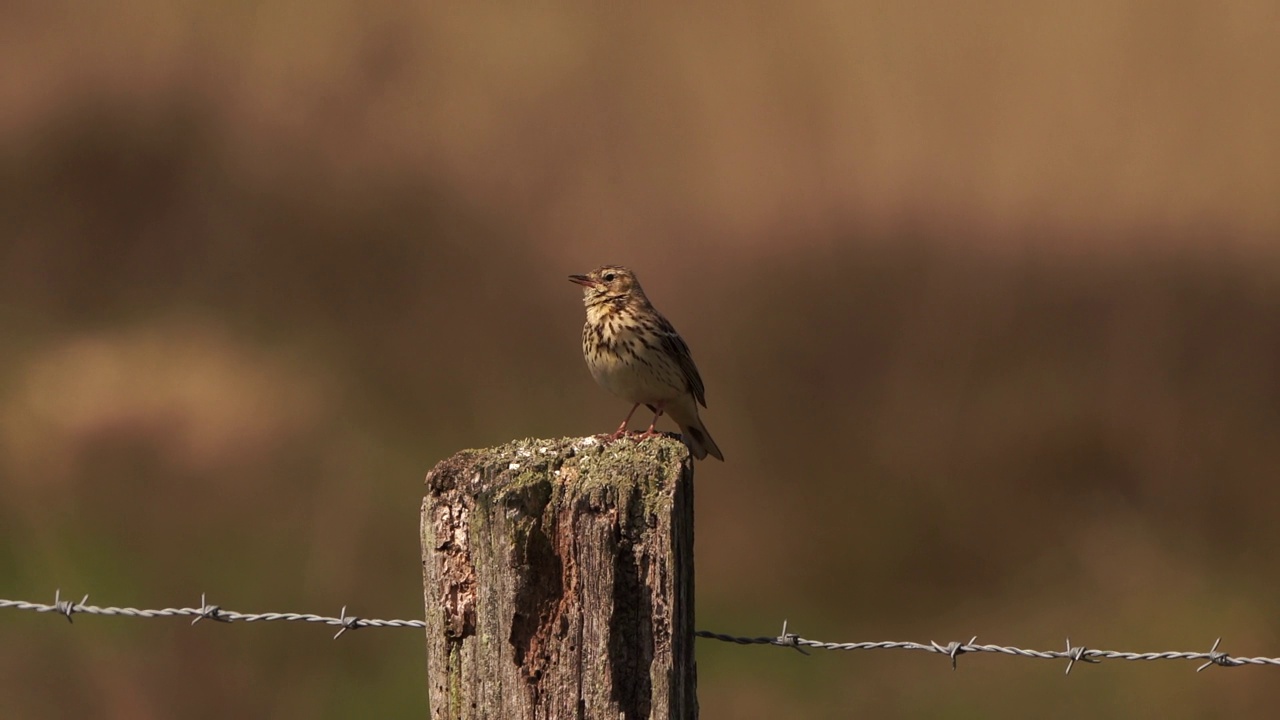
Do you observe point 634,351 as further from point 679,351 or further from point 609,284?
point 609,284

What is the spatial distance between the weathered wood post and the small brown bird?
3366mm

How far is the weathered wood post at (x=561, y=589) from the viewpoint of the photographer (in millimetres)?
3670

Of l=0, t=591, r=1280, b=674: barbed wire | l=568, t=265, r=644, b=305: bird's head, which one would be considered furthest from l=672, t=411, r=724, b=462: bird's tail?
l=0, t=591, r=1280, b=674: barbed wire

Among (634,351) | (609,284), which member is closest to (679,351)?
(634,351)

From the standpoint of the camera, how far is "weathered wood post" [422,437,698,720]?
3.67m

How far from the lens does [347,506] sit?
→ 13.7m

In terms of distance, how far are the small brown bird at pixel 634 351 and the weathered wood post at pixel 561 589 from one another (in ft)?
11.0

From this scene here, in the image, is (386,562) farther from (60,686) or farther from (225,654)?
(60,686)

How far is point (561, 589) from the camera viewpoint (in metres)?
3.77

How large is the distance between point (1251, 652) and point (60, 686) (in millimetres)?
9573

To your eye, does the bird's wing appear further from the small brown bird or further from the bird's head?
the bird's head

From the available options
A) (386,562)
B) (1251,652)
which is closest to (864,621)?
(1251,652)

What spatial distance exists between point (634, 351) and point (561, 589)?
12.0ft

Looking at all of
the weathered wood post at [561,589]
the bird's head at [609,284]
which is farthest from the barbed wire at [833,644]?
the bird's head at [609,284]
